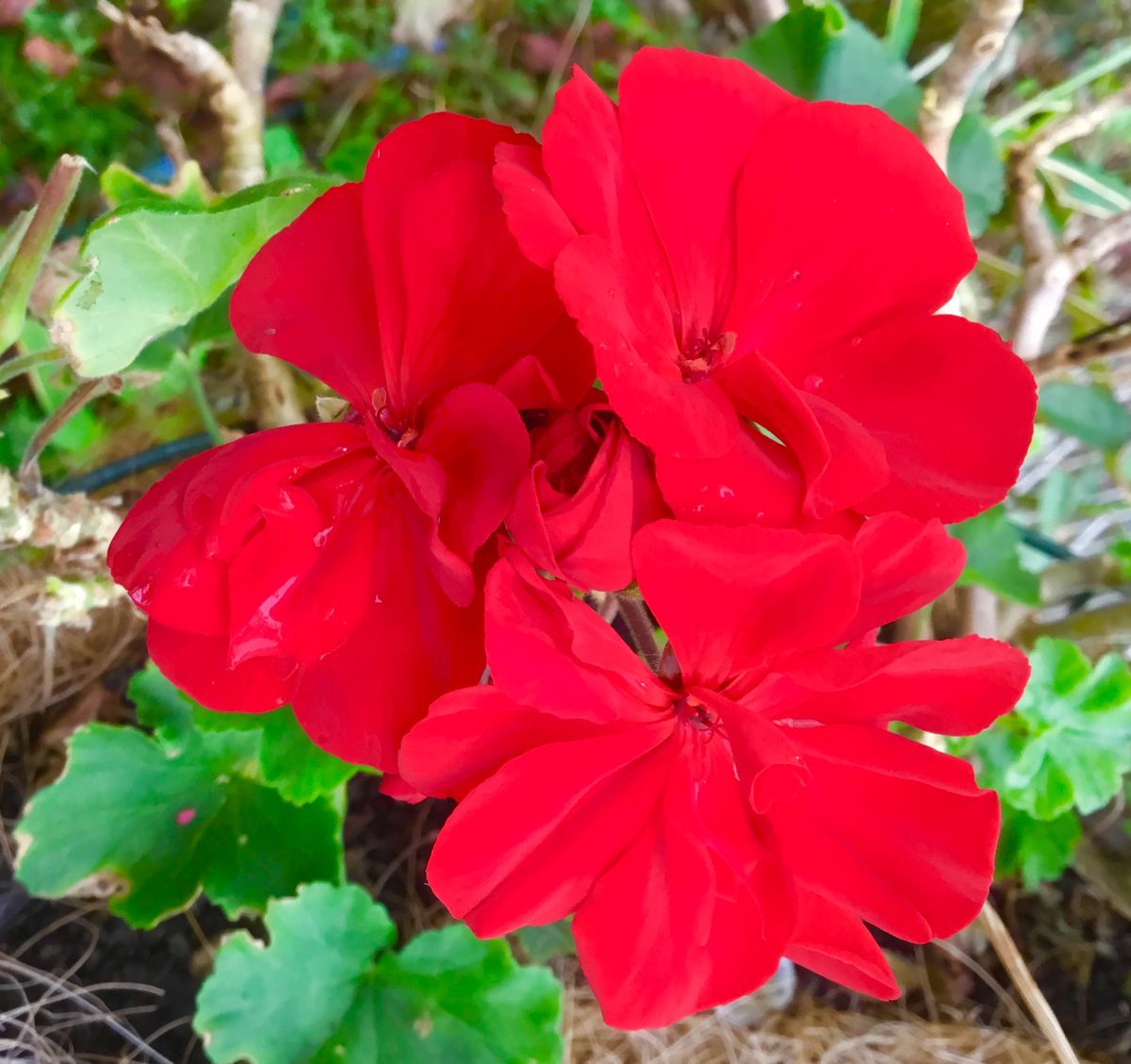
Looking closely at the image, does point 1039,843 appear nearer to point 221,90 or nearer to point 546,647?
point 546,647

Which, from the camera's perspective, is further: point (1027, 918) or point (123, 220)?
point (1027, 918)

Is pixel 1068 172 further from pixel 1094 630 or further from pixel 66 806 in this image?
pixel 66 806

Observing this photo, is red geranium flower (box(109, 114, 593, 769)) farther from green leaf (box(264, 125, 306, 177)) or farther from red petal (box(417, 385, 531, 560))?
green leaf (box(264, 125, 306, 177))

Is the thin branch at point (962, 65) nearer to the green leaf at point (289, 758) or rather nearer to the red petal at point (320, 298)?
the red petal at point (320, 298)

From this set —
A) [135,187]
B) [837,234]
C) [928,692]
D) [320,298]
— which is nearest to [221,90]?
[135,187]

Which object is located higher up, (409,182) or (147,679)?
(409,182)

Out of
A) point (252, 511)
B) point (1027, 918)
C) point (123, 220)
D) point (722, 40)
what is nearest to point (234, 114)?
point (123, 220)
